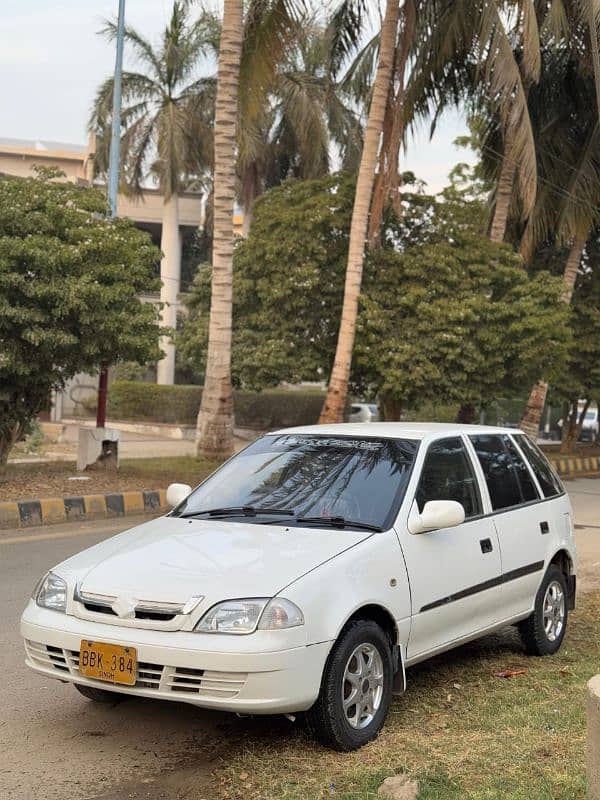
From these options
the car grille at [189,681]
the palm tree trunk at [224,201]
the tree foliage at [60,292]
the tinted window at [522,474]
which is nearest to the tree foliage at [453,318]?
the palm tree trunk at [224,201]

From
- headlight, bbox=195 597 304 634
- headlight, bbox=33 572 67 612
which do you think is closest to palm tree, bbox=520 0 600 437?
headlight, bbox=33 572 67 612

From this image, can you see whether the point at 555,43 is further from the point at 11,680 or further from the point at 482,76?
the point at 11,680

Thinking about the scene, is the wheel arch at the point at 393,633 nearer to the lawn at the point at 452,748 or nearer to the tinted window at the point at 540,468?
the lawn at the point at 452,748

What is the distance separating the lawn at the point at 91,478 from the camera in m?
13.2

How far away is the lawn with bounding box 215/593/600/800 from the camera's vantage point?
410 centimetres

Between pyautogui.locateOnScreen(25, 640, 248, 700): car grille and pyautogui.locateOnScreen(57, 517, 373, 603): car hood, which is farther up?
pyautogui.locateOnScreen(57, 517, 373, 603): car hood

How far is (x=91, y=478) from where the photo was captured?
14562 mm

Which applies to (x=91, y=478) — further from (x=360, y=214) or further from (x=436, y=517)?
(x=436, y=517)

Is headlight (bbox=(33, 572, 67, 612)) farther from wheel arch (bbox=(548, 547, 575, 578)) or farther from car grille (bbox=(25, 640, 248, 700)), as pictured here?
wheel arch (bbox=(548, 547, 575, 578))

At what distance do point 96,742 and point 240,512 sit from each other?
141cm

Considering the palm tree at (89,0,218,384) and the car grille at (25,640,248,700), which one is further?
the palm tree at (89,0,218,384)

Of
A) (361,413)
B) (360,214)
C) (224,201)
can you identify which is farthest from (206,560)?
(361,413)

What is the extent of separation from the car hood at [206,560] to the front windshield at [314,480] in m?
0.27

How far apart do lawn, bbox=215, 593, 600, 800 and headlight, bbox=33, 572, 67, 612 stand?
1.08m
